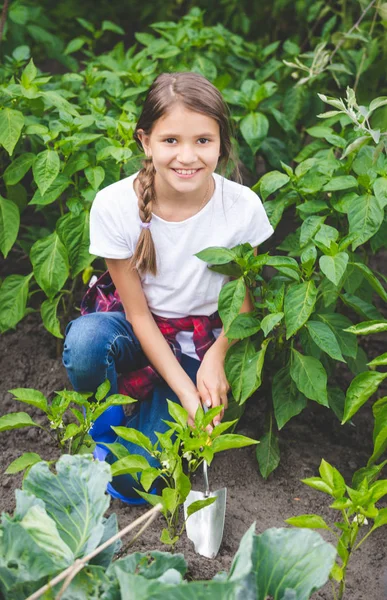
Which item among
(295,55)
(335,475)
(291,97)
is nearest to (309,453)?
(335,475)

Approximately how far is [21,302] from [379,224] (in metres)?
1.18

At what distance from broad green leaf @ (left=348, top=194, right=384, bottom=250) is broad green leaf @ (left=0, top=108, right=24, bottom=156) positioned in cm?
104

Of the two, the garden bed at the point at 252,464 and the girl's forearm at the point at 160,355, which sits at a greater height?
the girl's forearm at the point at 160,355

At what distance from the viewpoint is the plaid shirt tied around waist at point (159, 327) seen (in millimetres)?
2529

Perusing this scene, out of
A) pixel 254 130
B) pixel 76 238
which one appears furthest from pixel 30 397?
pixel 254 130

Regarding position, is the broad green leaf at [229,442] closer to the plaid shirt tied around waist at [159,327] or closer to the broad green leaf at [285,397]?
the broad green leaf at [285,397]

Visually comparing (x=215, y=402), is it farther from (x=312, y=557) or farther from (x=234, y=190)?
(x=312, y=557)

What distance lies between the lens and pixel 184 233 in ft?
7.86

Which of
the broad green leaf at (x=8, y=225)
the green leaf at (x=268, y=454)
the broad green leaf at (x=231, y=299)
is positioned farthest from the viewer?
the broad green leaf at (x=8, y=225)

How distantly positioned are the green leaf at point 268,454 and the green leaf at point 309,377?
290mm

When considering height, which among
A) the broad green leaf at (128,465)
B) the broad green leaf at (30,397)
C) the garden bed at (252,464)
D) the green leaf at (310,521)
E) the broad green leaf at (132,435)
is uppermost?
the green leaf at (310,521)

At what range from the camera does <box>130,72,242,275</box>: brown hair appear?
7.19ft

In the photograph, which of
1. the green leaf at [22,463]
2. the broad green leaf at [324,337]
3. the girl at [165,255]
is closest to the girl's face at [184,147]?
the girl at [165,255]

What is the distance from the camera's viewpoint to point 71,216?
259cm
